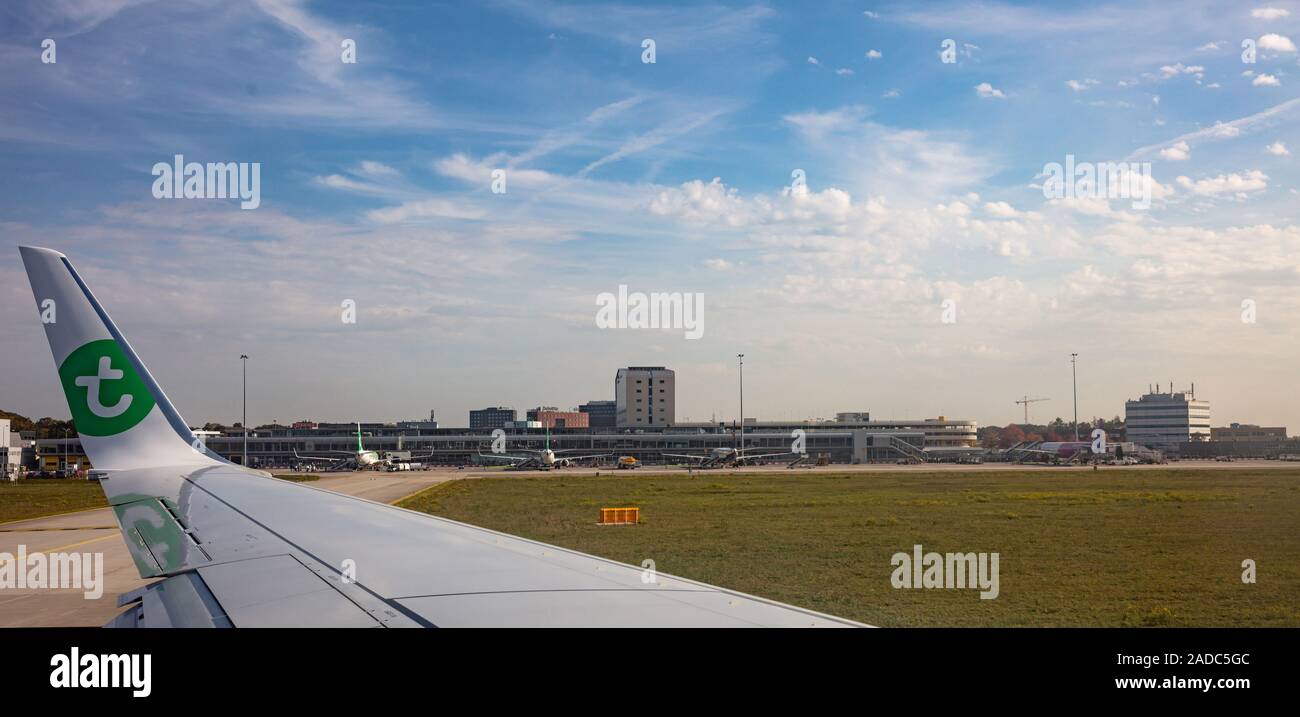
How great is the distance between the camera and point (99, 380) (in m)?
9.68

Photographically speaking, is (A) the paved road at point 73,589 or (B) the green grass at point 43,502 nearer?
(A) the paved road at point 73,589

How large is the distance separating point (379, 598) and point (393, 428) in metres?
169

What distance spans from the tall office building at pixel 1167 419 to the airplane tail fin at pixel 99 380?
159705 mm

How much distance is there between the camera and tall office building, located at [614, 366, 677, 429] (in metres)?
149

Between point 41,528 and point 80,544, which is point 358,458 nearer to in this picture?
point 41,528

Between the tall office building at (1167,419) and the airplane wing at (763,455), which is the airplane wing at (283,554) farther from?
the tall office building at (1167,419)

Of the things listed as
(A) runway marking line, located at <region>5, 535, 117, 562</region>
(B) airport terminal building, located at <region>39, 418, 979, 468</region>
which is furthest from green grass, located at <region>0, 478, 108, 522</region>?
(B) airport terminal building, located at <region>39, 418, 979, 468</region>

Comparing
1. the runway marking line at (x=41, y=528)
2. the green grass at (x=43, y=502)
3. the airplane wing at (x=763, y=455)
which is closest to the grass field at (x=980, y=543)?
the runway marking line at (x=41, y=528)

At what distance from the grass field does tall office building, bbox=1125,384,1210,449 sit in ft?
337

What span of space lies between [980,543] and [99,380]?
79.9 ft

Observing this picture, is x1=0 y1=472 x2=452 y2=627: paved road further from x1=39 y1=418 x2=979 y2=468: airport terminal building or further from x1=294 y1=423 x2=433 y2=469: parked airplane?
x1=39 y1=418 x2=979 y2=468: airport terminal building

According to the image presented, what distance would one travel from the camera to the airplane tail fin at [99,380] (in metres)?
9.06
